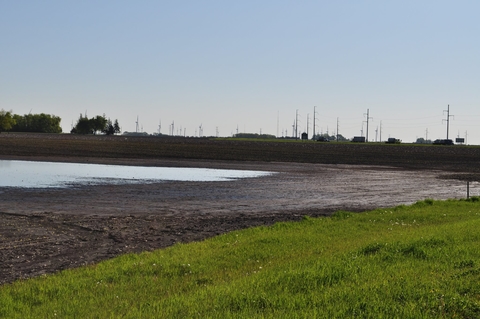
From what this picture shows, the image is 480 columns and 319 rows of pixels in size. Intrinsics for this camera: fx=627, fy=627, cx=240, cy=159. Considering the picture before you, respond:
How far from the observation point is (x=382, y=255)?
13.2 metres

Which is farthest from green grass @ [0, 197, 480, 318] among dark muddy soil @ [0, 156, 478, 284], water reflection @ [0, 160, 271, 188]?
water reflection @ [0, 160, 271, 188]

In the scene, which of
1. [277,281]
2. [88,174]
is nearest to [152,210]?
[277,281]

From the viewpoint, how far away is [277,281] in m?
11.0

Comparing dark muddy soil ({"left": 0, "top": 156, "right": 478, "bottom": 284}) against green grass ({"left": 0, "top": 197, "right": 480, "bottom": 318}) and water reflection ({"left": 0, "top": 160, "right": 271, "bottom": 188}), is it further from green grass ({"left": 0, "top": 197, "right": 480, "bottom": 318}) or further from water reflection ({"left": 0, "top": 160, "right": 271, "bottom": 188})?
water reflection ({"left": 0, "top": 160, "right": 271, "bottom": 188})

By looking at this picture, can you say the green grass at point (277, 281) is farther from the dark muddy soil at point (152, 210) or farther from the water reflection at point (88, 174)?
the water reflection at point (88, 174)

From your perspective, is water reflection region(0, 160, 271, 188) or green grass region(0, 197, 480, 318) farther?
water reflection region(0, 160, 271, 188)

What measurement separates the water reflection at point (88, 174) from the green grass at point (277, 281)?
21.6 metres

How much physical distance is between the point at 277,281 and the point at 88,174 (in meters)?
33.6

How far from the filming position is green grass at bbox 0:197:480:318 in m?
9.23

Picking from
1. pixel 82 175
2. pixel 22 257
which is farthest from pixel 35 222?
pixel 82 175

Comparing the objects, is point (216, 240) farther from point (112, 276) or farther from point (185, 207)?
point (185, 207)

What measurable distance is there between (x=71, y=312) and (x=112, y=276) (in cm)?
259

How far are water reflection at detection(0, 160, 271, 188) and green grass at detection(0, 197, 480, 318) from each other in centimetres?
2165

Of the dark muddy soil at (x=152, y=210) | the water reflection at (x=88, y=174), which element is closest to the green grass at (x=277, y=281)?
the dark muddy soil at (x=152, y=210)
